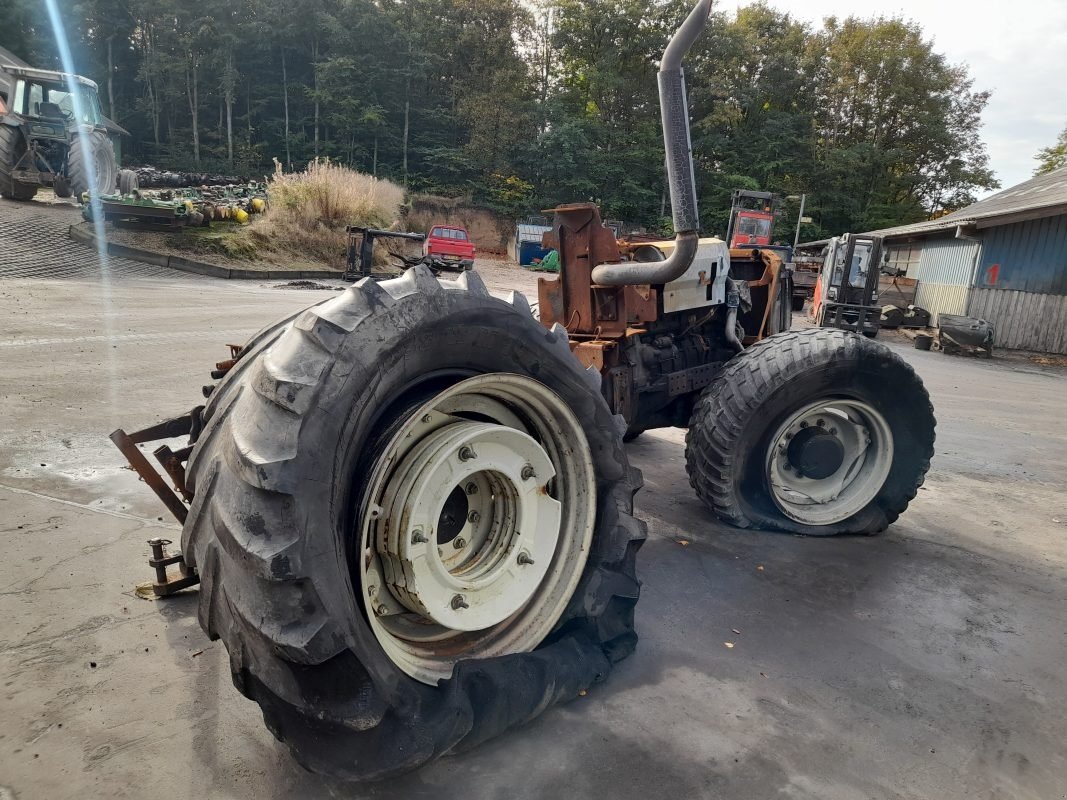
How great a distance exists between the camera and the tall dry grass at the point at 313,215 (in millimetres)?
18516

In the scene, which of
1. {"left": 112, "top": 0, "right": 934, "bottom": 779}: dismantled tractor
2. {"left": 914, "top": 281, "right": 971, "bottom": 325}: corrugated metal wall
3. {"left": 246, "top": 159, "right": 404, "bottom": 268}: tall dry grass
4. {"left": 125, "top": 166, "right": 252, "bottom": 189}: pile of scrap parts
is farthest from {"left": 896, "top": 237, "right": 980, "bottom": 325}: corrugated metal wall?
{"left": 125, "top": 166, "right": 252, "bottom": 189}: pile of scrap parts

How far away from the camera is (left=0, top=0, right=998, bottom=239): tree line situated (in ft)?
136

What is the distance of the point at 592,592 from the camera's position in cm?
235

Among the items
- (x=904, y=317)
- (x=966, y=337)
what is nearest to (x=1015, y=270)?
(x=904, y=317)

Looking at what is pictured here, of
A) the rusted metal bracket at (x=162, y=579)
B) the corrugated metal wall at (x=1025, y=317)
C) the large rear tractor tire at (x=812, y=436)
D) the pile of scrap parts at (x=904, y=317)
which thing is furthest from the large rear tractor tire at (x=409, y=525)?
the pile of scrap parts at (x=904, y=317)

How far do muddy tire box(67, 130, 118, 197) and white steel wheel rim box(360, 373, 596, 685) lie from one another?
18640 millimetres

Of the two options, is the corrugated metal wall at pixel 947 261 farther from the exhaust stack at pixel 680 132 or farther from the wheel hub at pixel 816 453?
the exhaust stack at pixel 680 132

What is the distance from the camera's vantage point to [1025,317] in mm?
17688

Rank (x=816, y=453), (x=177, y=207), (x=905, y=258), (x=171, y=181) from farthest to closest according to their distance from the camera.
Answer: (x=171, y=181) < (x=905, y=258) < (x=177, y=207) < (x=816, y=453)

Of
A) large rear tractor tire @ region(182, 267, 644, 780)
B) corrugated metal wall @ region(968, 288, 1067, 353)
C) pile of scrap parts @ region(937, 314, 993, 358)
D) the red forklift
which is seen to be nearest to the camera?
large rear tractor tire @ region(182, 267, 644, 780)

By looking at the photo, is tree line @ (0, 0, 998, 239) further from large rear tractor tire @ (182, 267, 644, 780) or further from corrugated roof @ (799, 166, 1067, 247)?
large rear tractor tire @ (182, 267, 644, 780)

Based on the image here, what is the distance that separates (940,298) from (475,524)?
74.2 feet

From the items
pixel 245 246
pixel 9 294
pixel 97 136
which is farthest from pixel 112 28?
pixel 9 294

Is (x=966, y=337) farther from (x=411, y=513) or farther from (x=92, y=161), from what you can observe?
(x=92, y=161)
